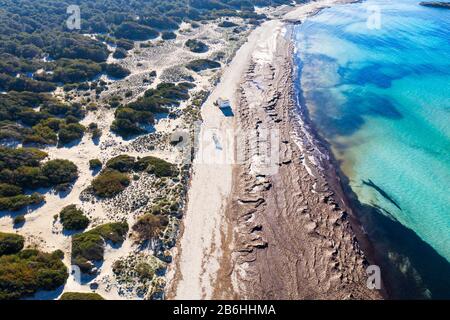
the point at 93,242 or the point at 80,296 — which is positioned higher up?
the point at 93,242

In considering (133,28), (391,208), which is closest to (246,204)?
(391,208)

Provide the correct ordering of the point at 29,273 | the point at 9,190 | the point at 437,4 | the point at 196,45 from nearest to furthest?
the point at 29,273, the point at 9,190, the point at 196,45, the point at 437,4

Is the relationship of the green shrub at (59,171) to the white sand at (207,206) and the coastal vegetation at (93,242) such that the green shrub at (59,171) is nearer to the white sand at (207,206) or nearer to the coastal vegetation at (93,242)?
the coastal vegetation at (93,242)

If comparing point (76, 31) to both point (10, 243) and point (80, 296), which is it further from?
point (80, 296)

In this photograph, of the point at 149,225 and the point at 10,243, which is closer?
the point at 10,243

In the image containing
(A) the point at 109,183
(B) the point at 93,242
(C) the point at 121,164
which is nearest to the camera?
(B) the point at 93,242

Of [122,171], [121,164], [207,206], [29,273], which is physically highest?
[121,164]

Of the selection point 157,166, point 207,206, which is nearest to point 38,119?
point 157,166

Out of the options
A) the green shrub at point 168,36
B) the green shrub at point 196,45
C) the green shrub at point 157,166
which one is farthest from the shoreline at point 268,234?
the green shrub at point 168,36

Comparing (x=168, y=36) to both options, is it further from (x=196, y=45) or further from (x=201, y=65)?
(x=201, y=65)

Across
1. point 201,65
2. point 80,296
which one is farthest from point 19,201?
point 201,65
